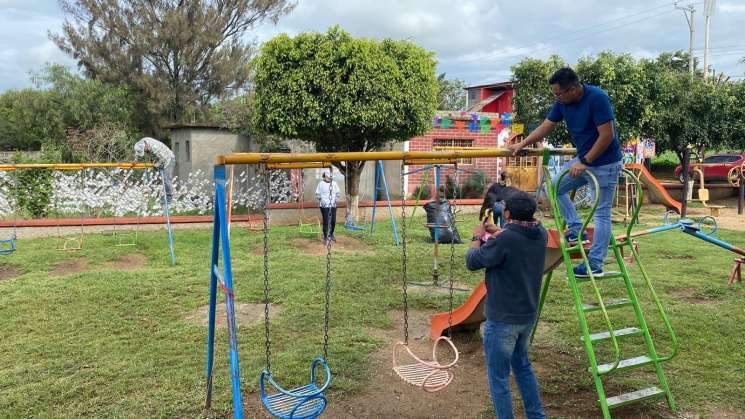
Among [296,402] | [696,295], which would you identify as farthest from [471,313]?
[696,295]

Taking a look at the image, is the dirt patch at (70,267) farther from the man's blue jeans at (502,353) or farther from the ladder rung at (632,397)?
the ladder rung at (632,397)

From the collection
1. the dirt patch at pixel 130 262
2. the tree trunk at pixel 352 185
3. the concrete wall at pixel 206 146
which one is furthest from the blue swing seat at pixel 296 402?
the concrete wall at pixel 206 146

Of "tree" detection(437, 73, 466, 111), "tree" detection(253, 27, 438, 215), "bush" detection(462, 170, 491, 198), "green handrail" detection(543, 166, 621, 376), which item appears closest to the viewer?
"green handrail" detection(543, 166, 621, 376)

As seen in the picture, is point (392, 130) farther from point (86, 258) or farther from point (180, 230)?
point (86, 258)

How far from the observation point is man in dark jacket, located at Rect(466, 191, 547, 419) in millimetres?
3273

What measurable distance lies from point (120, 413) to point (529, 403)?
9.74ft

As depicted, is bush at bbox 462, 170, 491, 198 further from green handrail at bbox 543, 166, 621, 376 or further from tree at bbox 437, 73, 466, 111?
tree at bbox 437, 73, 466, 111

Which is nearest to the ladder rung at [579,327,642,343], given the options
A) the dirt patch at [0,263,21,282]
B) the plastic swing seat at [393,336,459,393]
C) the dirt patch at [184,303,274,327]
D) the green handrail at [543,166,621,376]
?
the green handrail at [543,166,621,376]

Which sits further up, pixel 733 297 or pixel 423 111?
pixel 423 111

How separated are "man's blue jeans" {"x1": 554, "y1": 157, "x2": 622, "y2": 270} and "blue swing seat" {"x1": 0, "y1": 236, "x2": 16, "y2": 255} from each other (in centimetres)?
988

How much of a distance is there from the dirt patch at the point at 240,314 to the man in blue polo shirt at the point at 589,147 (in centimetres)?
379

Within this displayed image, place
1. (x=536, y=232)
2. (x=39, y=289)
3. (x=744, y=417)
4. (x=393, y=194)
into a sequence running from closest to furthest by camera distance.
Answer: (x=536, y=232) < (x=744, y=417) < (x=39, y=289) < (x=393, y=194)

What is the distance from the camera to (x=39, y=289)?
770 cm

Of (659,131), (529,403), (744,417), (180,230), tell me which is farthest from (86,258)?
(659,131)
